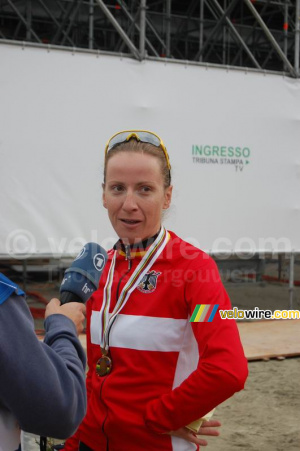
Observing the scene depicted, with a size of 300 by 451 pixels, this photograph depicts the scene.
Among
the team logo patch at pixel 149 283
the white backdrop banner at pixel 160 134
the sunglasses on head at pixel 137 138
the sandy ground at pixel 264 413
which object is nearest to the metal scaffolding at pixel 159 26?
the white backdrop banner at pixel 160 134

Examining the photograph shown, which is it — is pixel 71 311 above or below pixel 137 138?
below

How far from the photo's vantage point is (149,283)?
2010mm

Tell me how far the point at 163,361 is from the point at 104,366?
0.21 metres

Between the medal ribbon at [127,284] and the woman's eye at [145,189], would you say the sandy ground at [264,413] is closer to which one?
the medal ribbon at [127,284]

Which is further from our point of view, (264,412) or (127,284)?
(264,412)

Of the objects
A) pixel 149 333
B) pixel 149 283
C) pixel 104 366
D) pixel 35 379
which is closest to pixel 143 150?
pixel 149 283

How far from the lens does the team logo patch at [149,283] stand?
6.56 ft

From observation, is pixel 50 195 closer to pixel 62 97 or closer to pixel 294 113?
pixel 62 97

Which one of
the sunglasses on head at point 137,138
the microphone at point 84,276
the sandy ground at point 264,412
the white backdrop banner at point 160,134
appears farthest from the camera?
the white backdrop banner at point 160,134

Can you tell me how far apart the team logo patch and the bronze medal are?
0.84 feet

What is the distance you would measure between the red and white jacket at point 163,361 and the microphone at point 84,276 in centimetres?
18

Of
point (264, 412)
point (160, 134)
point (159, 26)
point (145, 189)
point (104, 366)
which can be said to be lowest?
point (264, 412)

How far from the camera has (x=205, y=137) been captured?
7121 mm

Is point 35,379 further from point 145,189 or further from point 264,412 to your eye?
point 264,412
